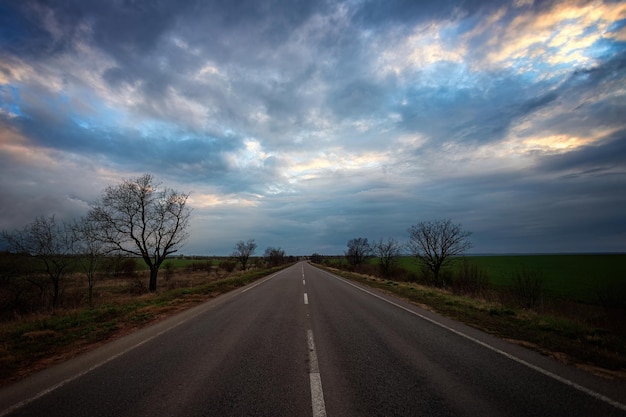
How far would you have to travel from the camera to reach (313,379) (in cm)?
449

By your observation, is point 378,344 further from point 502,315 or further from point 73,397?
point 502,315

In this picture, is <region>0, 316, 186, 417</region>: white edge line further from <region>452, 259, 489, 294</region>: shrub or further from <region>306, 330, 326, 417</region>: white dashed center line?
<region>452, 259, 489, 294</region>: shrub

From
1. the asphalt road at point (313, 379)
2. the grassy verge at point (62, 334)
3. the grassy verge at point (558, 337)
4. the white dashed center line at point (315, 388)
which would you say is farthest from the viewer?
the grassy verge at point (62, 334)

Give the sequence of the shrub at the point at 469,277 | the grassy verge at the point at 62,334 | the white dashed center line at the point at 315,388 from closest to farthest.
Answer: the white dashed center line at the point at 315,388, the grassy verge at the point at 62,334, the shrub at the point at 469,277

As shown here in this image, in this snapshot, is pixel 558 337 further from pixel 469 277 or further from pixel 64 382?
pixel 469 277

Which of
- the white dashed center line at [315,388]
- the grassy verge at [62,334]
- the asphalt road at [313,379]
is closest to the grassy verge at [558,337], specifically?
the asphalt road at [313,379]

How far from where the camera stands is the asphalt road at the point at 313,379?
363 centimetres

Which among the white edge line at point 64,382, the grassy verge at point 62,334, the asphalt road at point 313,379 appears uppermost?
the asphalt road at point 313,379

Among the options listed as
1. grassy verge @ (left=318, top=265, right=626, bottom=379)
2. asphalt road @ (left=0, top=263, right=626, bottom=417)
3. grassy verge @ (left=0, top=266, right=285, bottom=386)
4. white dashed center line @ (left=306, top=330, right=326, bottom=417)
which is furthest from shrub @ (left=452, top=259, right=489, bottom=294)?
white dashed center line @ (left=306, top=330, right=326, bottom=417)

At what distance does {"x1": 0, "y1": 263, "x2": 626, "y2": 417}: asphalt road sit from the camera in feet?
11.9

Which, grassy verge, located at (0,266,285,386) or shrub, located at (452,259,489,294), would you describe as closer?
grassy verge, located at (0,266,285,386)

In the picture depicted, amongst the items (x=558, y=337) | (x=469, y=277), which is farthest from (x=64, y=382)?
(x=469, y=277)

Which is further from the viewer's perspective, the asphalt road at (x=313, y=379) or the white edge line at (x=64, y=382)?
the white edge line at (x=64, y=382)

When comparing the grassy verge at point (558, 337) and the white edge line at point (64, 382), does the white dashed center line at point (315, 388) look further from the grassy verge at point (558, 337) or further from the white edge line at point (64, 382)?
the grassy verge at point (558, 337)
